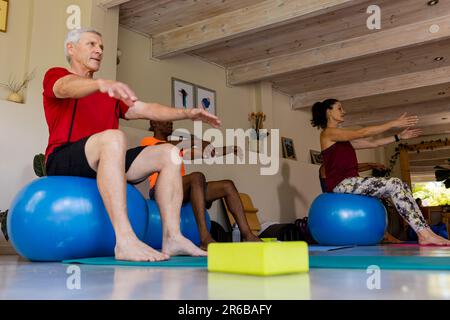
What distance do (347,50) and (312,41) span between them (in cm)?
40

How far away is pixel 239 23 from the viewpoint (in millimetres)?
4207

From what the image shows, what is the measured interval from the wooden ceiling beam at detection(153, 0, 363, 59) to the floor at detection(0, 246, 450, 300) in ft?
9.72

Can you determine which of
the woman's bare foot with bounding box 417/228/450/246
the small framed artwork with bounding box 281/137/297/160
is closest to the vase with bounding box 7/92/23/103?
the woman's bare foot with bounding box 417/228/450/246

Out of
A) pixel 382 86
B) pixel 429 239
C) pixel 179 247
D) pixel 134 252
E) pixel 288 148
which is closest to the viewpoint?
pixel 134 252

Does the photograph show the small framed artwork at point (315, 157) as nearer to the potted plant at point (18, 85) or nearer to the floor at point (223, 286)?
the potted plant at point (18, 85)

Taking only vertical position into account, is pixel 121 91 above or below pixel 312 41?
below

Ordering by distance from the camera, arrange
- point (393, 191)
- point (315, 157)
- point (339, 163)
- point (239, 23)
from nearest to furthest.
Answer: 1. point (393, 191)
2. point (339, 163)
3. point (239, 23)
4. point (315, 157)

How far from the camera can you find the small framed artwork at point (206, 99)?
521cm

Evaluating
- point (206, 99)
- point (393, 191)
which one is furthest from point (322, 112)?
point (206, 99)

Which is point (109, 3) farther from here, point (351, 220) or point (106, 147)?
point (351, 220)

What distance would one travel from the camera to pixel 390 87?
19.6ft
